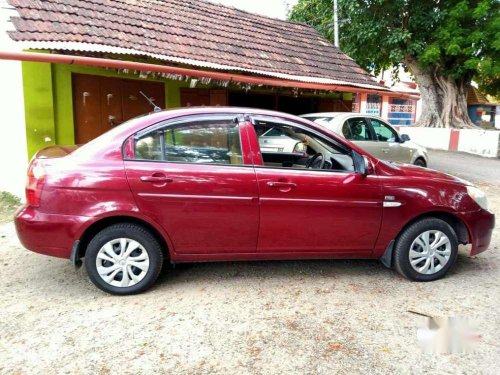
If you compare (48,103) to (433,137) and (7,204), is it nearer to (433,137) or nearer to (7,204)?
(7,204)

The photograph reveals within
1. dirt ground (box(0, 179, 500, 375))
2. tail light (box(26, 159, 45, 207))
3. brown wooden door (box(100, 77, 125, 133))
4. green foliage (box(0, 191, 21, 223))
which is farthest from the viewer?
brown wooden door (box(100, 77, 125, 133))

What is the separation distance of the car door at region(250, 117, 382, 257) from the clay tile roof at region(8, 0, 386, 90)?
4364 millimetres

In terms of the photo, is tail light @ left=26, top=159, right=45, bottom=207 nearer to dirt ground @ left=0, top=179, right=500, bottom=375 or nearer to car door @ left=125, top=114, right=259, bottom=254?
car door @ left=125, top=114, right=259, bottom=254

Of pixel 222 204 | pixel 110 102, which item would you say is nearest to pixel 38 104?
pixel 110 102

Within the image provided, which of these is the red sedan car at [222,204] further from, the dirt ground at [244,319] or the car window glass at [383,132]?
the car window glass at [383,132]

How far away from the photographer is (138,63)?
6570 mm

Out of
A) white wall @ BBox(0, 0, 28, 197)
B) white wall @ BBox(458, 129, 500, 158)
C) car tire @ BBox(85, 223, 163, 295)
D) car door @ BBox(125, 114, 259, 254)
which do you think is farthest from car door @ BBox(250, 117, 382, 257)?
white wall @ BBox(458, 129, 500, 158)

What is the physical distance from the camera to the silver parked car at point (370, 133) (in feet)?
25.3

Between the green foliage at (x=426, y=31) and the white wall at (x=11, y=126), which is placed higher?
the green foliage at (x=426, y=31)

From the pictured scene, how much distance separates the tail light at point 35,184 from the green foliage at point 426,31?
51.5 ft

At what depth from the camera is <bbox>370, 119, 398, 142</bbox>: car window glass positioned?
8.29 metres

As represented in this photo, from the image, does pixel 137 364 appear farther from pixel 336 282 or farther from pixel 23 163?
pixel 23 163

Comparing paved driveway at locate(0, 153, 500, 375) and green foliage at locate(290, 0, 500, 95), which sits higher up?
green foliage at locate(290, 0, 500, 95)

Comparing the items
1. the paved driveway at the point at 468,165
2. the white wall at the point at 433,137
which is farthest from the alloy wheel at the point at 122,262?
the white wall at the point at 433,137
